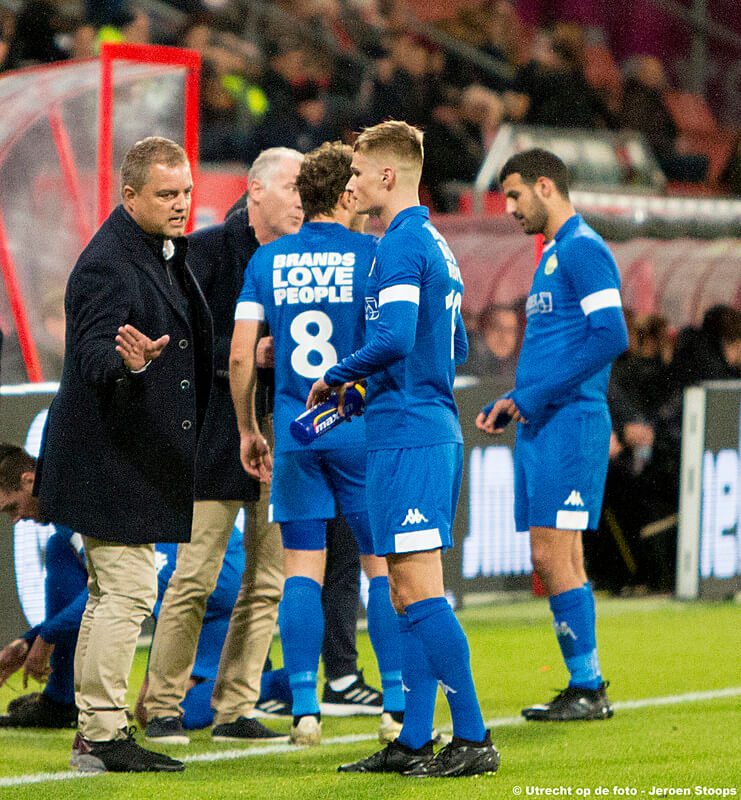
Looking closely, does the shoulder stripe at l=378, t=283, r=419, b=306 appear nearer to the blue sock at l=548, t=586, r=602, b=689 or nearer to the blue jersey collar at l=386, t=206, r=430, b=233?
the blue jersey collar at l=386, t=206, r=430, b=233

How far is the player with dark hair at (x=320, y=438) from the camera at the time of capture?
186 inches

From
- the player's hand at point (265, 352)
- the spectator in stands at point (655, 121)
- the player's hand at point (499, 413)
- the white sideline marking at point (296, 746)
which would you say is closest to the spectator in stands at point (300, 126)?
the spectator in stands at point (655, 121)

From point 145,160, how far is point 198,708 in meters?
2.06

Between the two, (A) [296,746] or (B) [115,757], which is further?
(A) [296,746]

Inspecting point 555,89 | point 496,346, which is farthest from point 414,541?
point 555,89

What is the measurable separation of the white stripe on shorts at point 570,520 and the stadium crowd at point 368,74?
21.8ft

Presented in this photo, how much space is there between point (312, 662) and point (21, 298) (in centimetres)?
334

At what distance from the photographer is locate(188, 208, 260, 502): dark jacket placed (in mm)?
5094

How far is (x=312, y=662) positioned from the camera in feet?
15.4

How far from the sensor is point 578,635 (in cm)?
539

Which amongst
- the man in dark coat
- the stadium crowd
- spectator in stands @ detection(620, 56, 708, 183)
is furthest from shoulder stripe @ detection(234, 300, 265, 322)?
spectator in stands @ detection(620, 56, 708, 183)

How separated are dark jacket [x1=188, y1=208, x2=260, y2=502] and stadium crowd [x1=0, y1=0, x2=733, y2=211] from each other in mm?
5767

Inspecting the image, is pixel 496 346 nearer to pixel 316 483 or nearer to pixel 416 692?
pixel 316 483

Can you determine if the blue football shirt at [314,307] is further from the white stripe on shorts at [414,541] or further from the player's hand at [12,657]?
the player's hand at [12,657]
